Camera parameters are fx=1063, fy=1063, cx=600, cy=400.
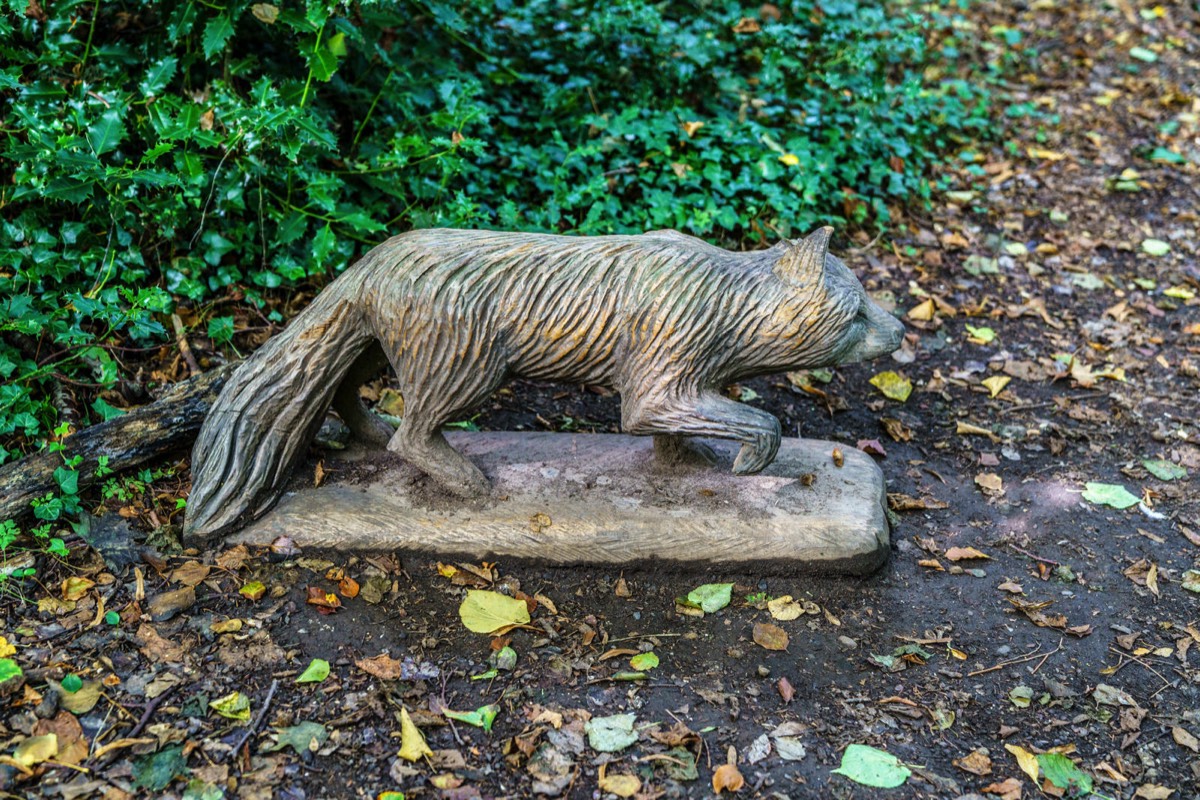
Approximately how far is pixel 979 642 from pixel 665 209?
2.92 m

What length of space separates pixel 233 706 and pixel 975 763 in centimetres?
225

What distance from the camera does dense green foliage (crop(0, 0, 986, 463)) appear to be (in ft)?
14.2

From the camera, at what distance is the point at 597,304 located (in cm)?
367

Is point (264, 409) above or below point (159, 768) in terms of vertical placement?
above

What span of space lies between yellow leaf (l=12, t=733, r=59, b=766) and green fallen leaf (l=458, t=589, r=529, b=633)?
128cm

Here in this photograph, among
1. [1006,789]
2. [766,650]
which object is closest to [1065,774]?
[1006,789]

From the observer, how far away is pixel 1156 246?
6605 mm

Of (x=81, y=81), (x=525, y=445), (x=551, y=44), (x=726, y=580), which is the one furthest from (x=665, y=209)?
(x=81, y=81)

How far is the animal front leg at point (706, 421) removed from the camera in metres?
3.68

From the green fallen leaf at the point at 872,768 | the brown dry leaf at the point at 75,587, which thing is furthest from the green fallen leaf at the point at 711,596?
the brown dry leaf at the point at 75,587

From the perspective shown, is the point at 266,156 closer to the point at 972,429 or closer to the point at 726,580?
the point at 726,580

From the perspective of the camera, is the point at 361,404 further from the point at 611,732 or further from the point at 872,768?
the point at 872,768

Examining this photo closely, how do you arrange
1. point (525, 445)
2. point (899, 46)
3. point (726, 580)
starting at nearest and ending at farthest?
point (726, 580), point (525, 445), point (899, 46)

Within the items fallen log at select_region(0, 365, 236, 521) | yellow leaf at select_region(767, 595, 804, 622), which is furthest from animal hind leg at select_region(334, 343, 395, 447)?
yellow leaf at select_region(767, 595, 804, 622)
